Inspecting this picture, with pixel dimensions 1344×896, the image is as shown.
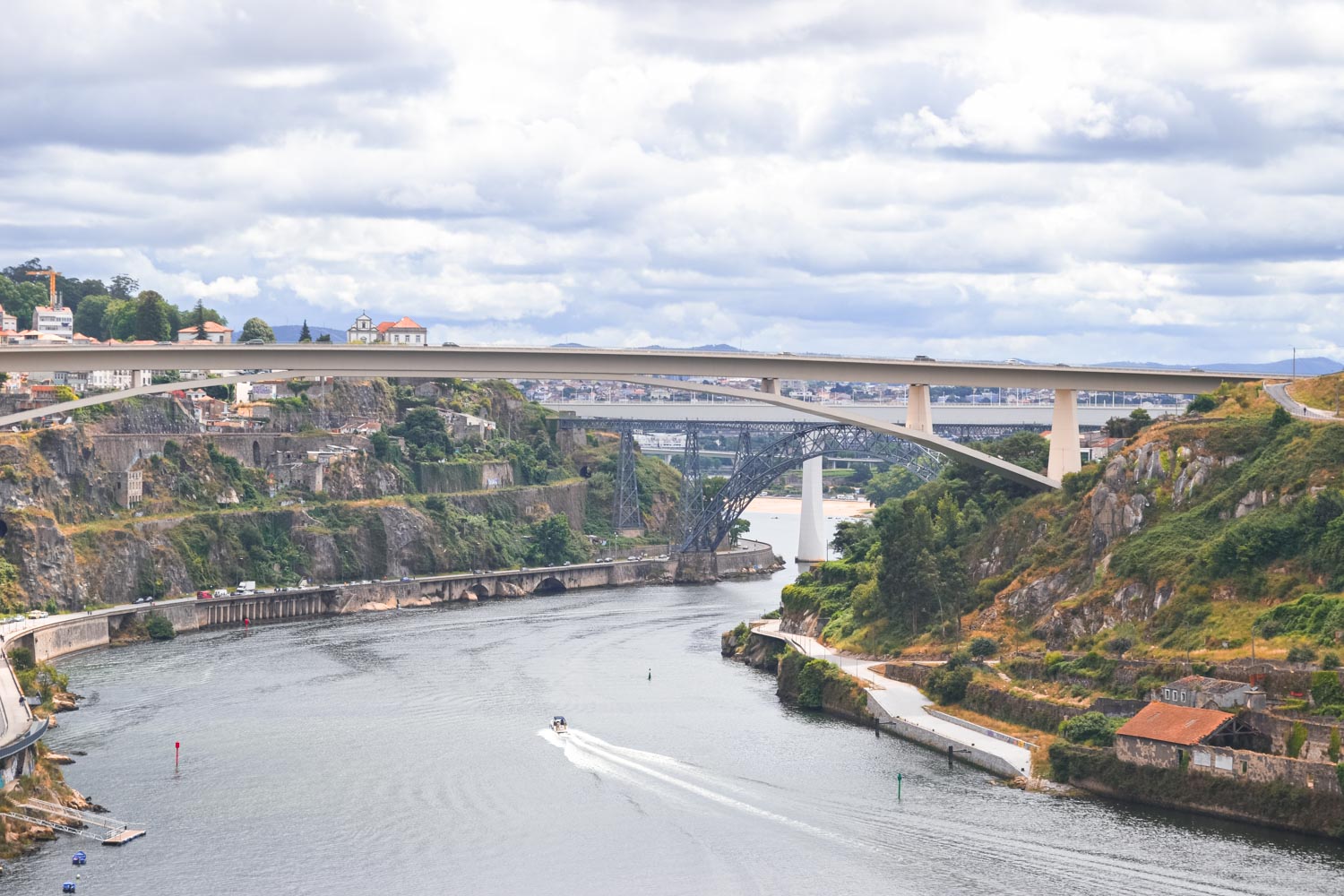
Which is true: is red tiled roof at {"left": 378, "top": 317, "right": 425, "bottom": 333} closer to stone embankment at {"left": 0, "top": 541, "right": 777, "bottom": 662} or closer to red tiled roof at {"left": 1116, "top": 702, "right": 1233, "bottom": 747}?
stone embankment at {"left": 0, "top": 541, "right": 777, "bottom": 662}

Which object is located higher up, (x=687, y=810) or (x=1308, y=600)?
(x=1308, y=600)

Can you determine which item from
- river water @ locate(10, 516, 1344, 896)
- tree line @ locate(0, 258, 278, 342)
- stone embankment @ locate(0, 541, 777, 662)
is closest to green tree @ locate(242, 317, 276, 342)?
tree line @ locate(0, 258, 278, 342)

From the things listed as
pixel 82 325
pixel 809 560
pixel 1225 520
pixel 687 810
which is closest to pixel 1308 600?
pixel 1225 520

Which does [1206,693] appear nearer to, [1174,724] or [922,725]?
[1174,724]

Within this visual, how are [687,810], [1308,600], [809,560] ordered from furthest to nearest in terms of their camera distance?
[809,560] < [1308,600] < [687,810]

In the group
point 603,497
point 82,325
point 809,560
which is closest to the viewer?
point 809,560

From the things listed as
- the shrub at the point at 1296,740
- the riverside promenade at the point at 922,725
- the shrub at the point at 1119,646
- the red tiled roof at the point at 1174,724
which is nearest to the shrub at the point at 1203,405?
the riverside promenade at the point at 922,725

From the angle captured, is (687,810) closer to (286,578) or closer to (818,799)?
(818,799)
